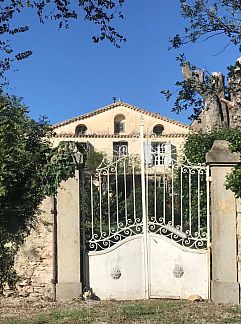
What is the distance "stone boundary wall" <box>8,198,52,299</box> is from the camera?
26.3 ft

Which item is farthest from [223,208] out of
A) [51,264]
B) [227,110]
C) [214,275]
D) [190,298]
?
[227,110]

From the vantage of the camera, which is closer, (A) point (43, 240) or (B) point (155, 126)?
(A) point (43, 240)

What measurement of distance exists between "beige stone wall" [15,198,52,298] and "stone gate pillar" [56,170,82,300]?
175mm

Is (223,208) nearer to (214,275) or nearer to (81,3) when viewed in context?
(214,275)

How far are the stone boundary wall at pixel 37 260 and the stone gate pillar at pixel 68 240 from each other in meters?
0.17

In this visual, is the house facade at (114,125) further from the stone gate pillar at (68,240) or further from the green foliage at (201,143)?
the stone gate pillar at (68,240)

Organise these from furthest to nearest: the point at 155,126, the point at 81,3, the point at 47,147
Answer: the point at 155,126 < the point at 47,147 < the point at 81,3

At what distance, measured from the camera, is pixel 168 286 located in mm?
8109

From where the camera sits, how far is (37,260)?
316 inches

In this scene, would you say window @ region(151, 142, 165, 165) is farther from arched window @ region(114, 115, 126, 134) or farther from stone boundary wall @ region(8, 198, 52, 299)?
arched window @ region(114, 115, 126, 134)

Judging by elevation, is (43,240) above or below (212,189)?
below

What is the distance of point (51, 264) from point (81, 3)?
13.9 ft

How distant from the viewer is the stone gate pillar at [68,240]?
7.90 meters

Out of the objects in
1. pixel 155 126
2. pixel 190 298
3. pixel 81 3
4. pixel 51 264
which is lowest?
pixel 190 298
